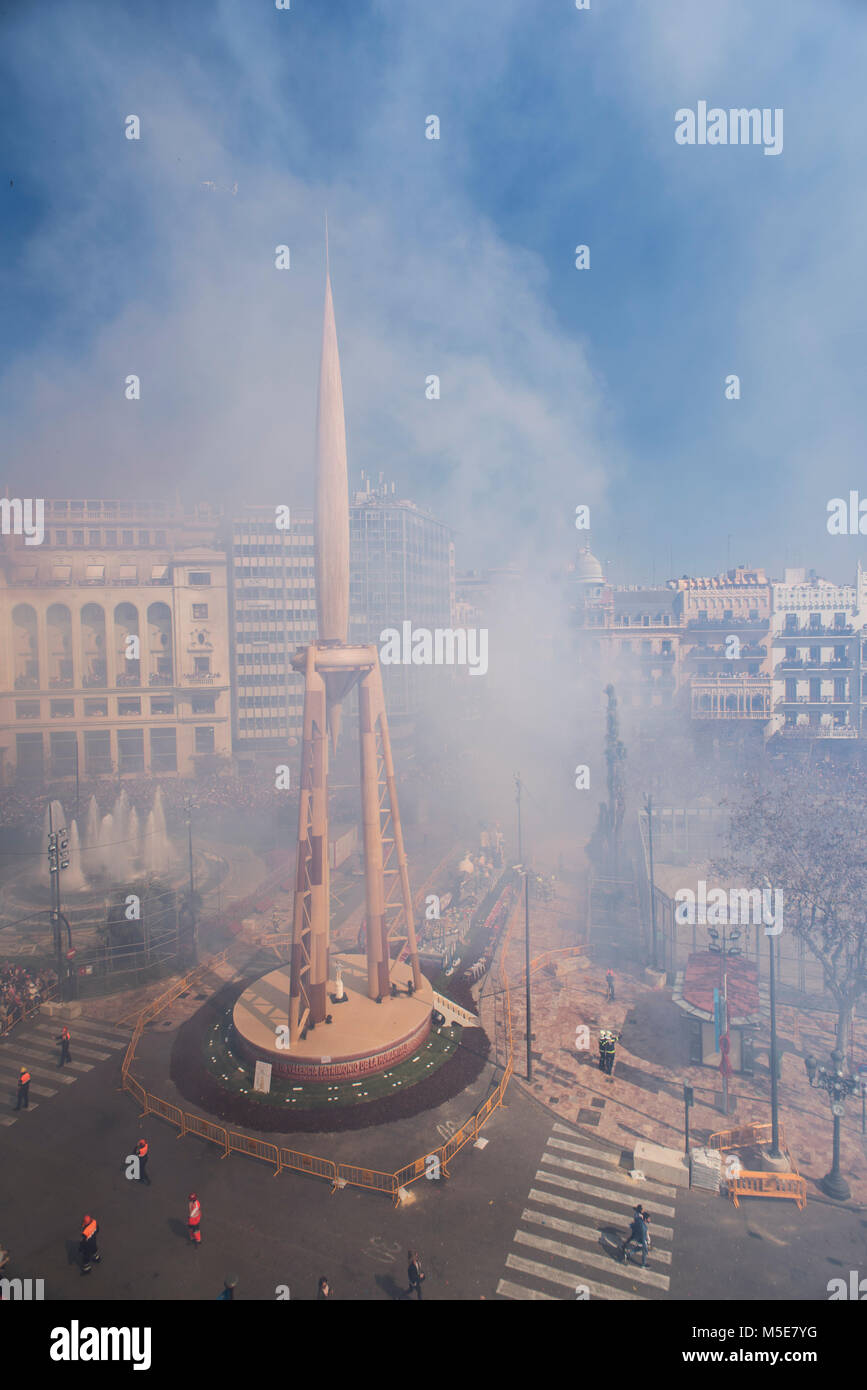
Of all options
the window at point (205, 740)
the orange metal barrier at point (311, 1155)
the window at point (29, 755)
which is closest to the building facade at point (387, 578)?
the window at point (205, 740)

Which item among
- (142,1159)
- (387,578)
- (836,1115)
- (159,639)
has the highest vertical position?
(387,578)

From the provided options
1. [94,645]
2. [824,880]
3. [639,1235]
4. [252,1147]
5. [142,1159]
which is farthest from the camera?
[94,645]

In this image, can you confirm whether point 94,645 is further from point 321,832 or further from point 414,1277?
point 414,1277

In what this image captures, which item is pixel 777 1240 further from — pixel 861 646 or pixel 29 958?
pixel 861 646

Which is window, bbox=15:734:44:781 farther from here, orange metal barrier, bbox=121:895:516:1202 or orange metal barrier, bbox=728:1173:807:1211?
orange metal barrier, bbox=728:1173:807:1211

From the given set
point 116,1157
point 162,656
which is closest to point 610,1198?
point 116,1157

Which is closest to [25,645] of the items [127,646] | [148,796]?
[127,646]
